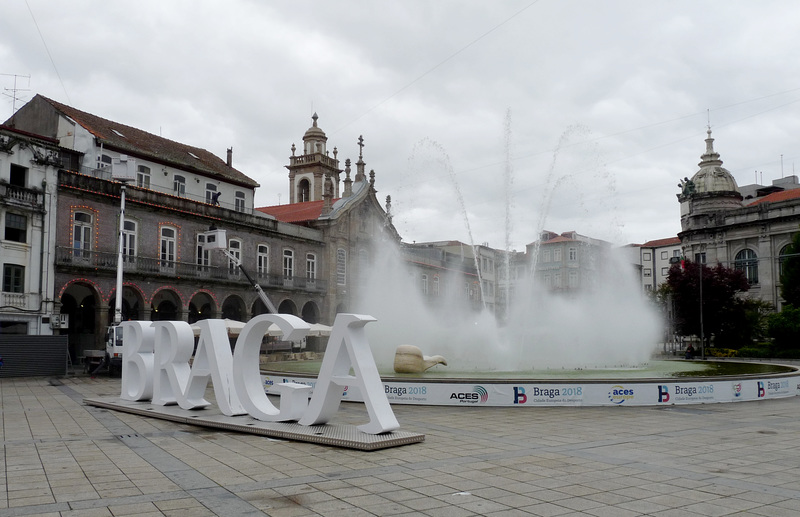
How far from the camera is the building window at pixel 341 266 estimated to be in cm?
5647

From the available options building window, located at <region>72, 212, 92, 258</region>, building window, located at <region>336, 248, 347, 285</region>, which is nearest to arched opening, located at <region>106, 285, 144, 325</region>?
building window, located at <region>72, 212, 92, 258</region>

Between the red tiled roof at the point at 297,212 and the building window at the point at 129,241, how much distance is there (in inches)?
695

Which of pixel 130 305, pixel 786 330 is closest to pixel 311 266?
pixel 130 305

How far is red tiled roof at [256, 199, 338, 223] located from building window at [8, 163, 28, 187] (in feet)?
79.4

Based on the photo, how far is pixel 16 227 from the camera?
33.1 meters

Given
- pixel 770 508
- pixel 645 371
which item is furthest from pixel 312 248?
pixel 770 508

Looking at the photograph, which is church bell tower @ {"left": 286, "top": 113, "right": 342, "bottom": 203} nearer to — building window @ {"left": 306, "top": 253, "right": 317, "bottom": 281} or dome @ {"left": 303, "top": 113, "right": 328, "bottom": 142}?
dome @ {"left": 303, "top": 113, "right": 328, "bottom": 142}

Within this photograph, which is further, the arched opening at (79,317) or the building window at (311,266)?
the building window at (311,266)

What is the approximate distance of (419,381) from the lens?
63.4 feet

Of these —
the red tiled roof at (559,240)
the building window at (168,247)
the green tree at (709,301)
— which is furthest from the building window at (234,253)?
the green tree at (709,301)

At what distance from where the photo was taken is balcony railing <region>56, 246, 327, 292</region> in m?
35.8

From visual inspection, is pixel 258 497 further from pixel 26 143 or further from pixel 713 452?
pixel 26 143

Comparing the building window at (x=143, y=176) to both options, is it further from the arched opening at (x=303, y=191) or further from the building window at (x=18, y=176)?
the arched opening at (x=303, y=191)

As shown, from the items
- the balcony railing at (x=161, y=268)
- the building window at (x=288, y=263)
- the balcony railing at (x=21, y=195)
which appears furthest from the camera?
the building window at (x=288, y=263)
